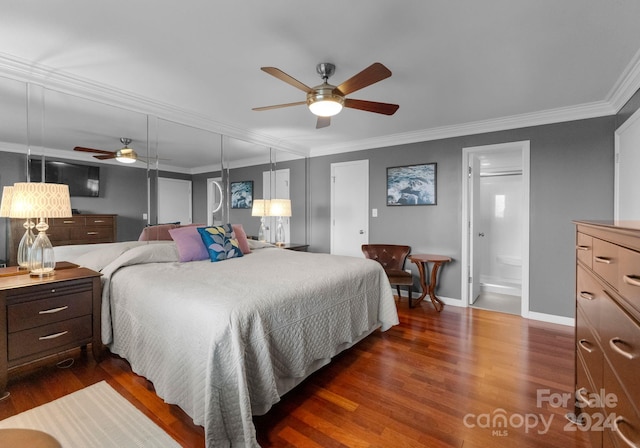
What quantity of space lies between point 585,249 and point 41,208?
3.35 metres

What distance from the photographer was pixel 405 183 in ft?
14.1

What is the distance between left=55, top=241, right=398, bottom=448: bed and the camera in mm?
1452

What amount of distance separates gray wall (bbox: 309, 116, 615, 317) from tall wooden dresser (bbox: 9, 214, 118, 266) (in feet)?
11.7

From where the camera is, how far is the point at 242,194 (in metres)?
3.99

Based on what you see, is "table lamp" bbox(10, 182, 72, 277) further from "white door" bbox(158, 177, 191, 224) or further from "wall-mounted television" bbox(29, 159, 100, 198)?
"white door" bbox(158, 177, 191, 224)

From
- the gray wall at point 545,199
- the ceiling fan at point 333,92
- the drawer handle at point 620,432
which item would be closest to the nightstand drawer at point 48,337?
the ceiling fan at point 333,92

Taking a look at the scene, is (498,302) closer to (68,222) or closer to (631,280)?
(631,280)

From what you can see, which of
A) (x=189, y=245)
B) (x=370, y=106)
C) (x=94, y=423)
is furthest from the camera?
(x=189, y=245)

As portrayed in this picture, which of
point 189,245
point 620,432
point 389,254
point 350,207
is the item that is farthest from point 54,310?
point 350,207

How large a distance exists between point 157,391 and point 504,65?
336 cm

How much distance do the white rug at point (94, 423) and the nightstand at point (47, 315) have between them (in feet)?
1.30

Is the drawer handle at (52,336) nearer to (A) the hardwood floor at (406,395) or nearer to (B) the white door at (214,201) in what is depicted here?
(A) the hardwood floor at (406,395)

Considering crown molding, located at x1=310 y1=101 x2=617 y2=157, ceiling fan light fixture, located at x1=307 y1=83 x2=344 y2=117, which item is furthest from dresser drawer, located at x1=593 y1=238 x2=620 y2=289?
crown molding, located at x1=310 y1=101 x2=617 y2=157

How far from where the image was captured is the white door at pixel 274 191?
4.43 meters
